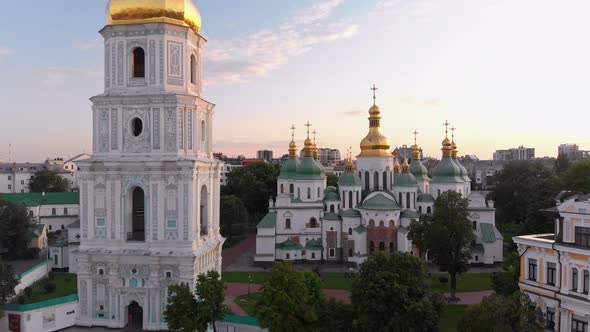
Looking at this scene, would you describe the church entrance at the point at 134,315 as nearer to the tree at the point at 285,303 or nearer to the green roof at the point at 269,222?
the tree at the point at 285,303

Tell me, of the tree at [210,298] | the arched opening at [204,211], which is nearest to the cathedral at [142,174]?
the arched opening at [204,211]

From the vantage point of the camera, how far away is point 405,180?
40688 millimetres

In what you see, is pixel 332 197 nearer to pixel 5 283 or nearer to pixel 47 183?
pixel 5 283

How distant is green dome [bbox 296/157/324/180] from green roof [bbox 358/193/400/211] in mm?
5266

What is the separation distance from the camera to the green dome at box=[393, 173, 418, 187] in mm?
40531

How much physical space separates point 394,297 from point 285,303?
3.95 meters

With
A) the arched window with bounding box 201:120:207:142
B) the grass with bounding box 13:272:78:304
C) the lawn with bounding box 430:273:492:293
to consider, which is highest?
the arched window with bounding box 201:120:207:142

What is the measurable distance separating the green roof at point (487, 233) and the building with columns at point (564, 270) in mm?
20164

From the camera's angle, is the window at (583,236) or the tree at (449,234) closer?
the window at (583,236)

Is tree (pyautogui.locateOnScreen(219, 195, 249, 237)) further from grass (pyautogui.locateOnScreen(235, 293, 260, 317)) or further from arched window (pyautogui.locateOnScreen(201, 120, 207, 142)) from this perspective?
arched window (pyautogui.locateOnScreen(201, 120, 207, 142))

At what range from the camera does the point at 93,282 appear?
829 inches

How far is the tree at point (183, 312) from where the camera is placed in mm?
17844

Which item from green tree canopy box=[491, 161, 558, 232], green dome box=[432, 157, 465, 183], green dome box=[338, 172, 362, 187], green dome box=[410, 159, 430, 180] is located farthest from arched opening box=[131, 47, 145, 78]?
green tree canopy box=[491, 161, 558, 232]

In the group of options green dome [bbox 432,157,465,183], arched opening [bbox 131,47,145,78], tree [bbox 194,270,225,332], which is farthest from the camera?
green dome [bbox 432,157,465,183]
